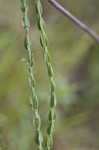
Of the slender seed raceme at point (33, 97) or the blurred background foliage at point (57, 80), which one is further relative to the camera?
the blurred background foliage at point (57, 80)

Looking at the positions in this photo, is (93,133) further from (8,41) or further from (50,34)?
(8,41)

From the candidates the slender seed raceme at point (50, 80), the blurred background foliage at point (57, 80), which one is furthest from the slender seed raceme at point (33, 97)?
the blurred background foliage at point (57, 80)

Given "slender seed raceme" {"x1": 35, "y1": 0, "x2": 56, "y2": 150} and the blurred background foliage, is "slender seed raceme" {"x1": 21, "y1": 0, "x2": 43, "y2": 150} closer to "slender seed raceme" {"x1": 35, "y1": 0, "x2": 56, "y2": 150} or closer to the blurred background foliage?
"slender seed raceme" {"x1": 35, "y1": 0, "x2": 56, "y2": 150}

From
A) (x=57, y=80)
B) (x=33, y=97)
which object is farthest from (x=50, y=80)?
(x=57, y=80)

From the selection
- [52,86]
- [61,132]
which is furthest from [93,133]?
[52,86]

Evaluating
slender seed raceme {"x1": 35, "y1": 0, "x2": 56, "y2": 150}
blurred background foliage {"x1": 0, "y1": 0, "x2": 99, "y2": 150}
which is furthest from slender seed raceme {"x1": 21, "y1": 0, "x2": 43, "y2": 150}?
blurred background foliage {"x1": 0, "y1": 0, "x2": 99, "y2": 150}

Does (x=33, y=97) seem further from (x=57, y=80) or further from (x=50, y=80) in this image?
(x=57, y=80)

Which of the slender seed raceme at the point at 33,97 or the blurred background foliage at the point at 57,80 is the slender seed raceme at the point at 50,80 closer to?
the slender seed raceme at the point at 33,97

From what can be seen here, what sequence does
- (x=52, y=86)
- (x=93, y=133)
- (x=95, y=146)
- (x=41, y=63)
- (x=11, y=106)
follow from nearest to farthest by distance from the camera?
(x=52, y=86) → (x=11, y=106) → (x=41, y=63) → (x=95, y=146) → (x=93, y=133)
